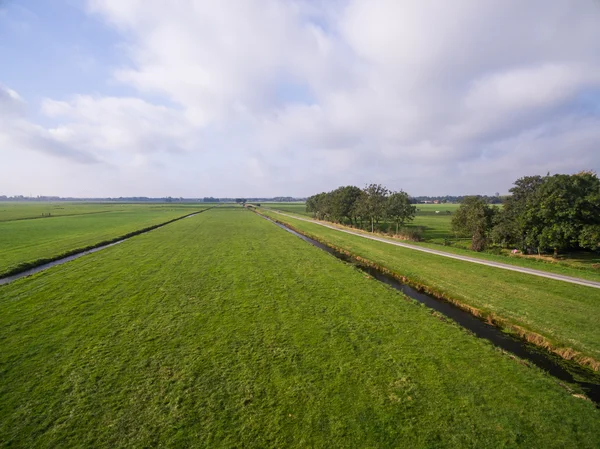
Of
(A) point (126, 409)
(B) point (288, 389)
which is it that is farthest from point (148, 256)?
(B) point (288, 389)

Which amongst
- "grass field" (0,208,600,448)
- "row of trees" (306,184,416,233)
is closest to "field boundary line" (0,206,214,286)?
"grass field" (0,208,600,448)

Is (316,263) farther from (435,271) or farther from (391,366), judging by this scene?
(391,366)

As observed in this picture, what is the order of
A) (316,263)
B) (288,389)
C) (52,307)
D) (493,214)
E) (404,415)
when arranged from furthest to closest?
(493,214) < (316,263) < (52,307) < (288,389) < (404,415)

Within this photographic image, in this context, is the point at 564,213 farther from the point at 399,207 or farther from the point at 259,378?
the point at 259,378

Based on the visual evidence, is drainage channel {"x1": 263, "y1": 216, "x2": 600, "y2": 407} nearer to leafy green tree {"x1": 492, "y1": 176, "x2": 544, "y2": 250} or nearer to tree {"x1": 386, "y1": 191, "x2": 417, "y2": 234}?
leafy green tree {"x1": 492, "y1": 176, "x2": 544, "y2": 250}

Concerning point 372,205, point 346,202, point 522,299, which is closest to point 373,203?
point 372,205

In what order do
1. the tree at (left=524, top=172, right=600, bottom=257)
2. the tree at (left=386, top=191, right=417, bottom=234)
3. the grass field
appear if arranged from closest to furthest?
1. the grass field
2. the tree at (left=524, top=172, right=600, bottom=257)
3. the tree at (left=386, top=191, right=417, bottom=234)
